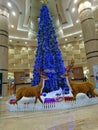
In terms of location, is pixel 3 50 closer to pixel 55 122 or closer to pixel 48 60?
pixel 48 60

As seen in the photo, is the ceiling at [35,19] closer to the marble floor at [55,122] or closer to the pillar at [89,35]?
the pillar at [89,35]

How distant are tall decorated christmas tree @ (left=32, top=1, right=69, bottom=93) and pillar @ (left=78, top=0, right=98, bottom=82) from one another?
15.2 feet

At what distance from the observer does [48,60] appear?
5.32 m

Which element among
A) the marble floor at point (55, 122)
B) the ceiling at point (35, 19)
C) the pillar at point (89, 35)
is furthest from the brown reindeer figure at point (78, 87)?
the ceiling at point (35, 19)

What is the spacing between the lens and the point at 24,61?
56.9ft

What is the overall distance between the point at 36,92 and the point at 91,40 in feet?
24.8

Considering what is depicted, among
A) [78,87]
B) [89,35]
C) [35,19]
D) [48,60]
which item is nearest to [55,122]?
[78,87]

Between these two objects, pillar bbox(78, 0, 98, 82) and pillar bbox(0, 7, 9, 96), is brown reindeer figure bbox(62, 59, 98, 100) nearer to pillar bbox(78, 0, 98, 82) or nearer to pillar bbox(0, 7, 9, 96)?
pillar bbox(78, 0, 98, 82)

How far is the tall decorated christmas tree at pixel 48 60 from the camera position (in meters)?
5.21

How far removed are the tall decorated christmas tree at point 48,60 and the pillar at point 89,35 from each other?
462cm

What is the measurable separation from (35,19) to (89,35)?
543 centimetres

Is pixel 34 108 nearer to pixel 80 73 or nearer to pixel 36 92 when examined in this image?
pixel 36 92

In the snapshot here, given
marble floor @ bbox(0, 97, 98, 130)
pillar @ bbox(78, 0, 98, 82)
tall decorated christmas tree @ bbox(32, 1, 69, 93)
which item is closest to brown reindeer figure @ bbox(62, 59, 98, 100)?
marble floor @ bbox(0, 97, 98, 130)

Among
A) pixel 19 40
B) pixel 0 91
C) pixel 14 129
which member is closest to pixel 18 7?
pixel 19 40
